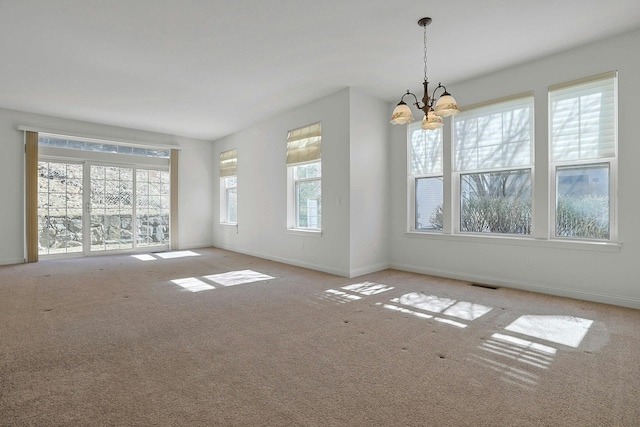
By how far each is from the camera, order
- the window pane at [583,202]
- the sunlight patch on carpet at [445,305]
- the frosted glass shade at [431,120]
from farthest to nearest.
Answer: the window pane at [583,202] → the sunlight patch on carpet at [445,305] → the frosted glass shade at [431,120]

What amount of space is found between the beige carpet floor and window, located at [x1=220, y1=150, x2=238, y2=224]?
409 cm

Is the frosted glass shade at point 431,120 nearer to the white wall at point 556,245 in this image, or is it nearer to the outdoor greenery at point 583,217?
the white wall at point 556,245

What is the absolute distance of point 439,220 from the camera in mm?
5152

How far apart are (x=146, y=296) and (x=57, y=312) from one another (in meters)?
0.85

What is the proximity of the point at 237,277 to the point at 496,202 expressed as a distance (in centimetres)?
402

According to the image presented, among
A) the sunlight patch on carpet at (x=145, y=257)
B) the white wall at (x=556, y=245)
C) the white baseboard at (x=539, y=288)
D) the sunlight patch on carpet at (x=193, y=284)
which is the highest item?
the white wall at (x=556, y=245)

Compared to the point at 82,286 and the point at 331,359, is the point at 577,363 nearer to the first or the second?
the point at 331,359

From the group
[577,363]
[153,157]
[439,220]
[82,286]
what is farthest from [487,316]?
[153,157]

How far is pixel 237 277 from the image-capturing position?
16.4 feet

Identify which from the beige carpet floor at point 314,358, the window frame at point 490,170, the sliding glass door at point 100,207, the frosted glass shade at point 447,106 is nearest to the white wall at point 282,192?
the beige carpet floor at point 314,358

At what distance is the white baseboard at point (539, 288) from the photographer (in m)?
3.49

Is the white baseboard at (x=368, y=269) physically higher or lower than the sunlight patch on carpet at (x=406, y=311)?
higher

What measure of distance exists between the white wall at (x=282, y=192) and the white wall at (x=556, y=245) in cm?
140

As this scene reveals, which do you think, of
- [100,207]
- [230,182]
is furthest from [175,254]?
[230,182]
